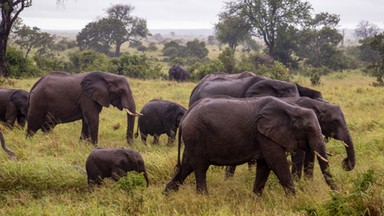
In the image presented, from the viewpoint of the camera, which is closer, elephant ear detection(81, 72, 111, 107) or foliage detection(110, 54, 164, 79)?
elephant ear detection(81, 72, 111, 107)

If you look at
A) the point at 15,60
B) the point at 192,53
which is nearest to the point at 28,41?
the point at 192,53

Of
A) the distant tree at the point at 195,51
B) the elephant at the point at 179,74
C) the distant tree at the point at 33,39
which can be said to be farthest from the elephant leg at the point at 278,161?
the distant tree at the point at 195,51

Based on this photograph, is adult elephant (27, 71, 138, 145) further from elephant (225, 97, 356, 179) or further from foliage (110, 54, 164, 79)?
foliage (110, 54, 164, 79)

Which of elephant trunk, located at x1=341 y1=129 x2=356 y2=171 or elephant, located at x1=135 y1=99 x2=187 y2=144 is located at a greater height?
elephant trunk, located at x1=341 y1=129 x2=356 y2=171

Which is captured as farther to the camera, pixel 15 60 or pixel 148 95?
pixel 15 60

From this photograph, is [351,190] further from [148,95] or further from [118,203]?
[148,95]

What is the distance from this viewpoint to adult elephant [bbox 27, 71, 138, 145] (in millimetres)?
9773

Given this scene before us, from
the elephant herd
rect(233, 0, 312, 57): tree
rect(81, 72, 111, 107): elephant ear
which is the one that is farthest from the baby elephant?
rect(233, 0, 312, 57): tree

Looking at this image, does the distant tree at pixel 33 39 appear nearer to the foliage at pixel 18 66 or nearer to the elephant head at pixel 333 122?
the foliage at pixel 18 66

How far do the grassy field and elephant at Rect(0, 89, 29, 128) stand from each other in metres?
0.64

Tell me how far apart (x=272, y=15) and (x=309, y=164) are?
29.6m

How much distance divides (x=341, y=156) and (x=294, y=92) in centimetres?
159

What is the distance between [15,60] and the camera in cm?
2294

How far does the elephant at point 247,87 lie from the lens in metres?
7.99
